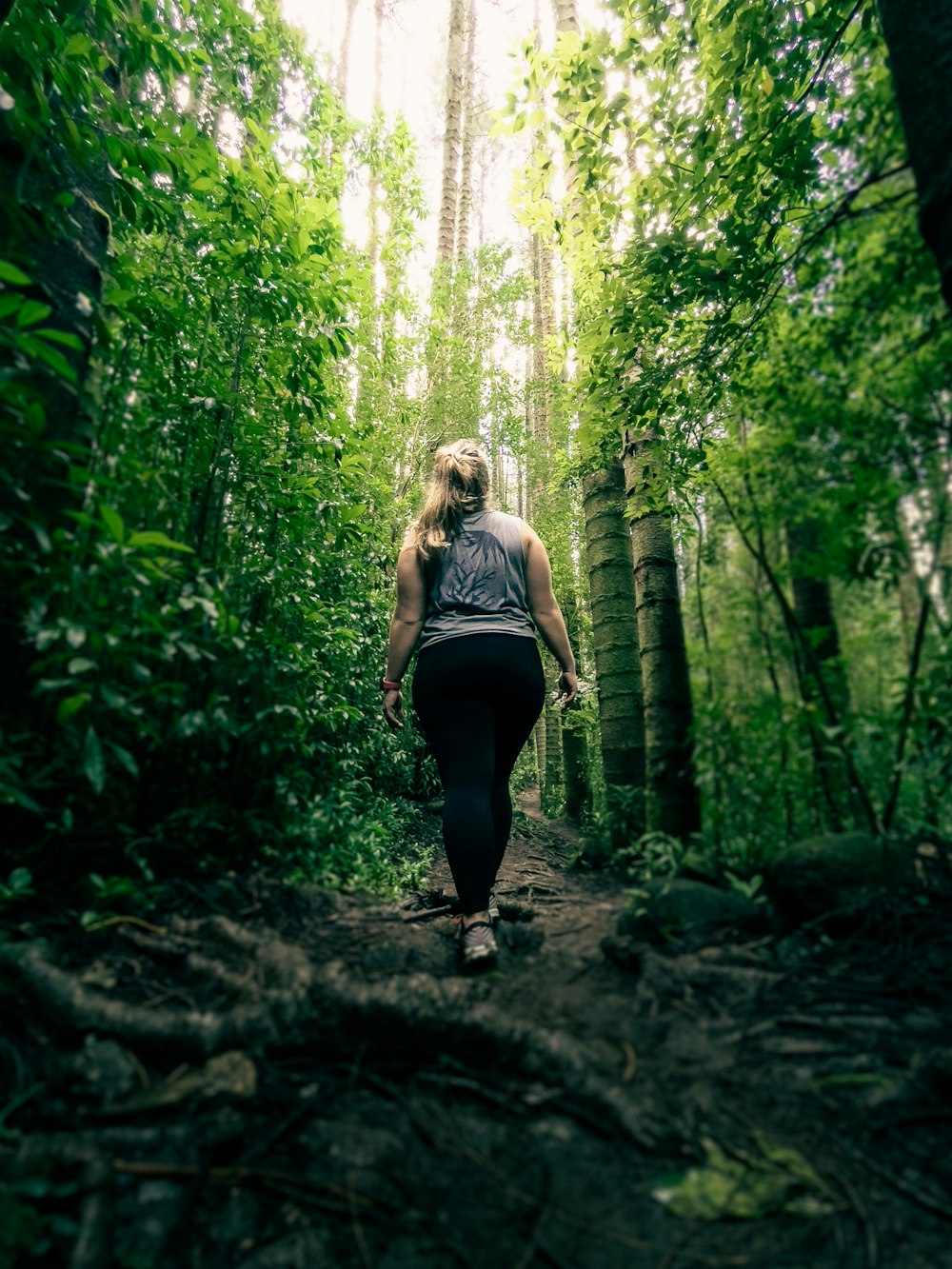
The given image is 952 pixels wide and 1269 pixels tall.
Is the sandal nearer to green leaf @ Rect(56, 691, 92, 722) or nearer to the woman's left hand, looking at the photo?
the woman's left hand

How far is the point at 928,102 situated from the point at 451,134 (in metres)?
10.9

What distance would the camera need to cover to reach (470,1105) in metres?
1.28

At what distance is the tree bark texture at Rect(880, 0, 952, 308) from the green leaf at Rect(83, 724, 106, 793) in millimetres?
2704

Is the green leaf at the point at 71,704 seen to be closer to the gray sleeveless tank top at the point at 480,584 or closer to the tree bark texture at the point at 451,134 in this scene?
the gray sleeveless tank top at the point at 480,584

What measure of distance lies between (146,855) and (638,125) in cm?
393

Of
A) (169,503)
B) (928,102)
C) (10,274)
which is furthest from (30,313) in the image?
(928,102)

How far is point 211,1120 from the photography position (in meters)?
1.13

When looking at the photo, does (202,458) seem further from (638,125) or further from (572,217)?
(572,217)

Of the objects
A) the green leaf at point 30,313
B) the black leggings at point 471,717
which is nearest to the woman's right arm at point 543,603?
the black leggings at point 471,717

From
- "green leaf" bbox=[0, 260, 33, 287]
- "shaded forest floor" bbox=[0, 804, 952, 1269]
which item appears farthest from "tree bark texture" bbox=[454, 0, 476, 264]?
"shaded forest floor" bbox=[0, 804, 952, 1269]

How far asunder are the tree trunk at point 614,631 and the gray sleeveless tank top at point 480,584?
1.56 metres

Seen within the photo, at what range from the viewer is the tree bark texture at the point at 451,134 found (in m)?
9.38

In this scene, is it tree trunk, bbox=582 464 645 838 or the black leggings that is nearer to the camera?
the black leggings

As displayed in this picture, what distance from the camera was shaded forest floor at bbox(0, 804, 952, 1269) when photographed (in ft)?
3.10
